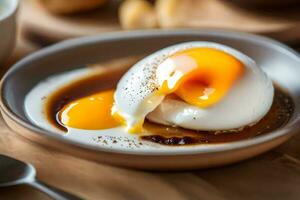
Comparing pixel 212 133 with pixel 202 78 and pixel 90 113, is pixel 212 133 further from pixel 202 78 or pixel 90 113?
pixel 90 113

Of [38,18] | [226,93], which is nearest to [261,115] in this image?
[226,93]

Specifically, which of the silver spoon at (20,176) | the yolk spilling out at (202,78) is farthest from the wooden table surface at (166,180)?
the yolk spilling out at (202,78)

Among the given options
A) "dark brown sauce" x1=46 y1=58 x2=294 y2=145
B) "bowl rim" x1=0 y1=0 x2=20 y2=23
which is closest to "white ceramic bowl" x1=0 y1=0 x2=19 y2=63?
"bowl rim" x1=0 y1=0 x2=20 y2=23

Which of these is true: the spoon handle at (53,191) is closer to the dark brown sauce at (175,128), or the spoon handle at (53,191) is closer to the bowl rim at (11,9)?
the dark brown sauce at (175,128)

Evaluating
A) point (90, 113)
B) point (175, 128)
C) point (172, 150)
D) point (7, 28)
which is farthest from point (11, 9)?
point (172, 150)

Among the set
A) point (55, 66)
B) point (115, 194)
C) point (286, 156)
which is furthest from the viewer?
point (55, 66)

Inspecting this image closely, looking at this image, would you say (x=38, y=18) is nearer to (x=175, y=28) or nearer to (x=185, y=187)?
(x=175, y=28)
